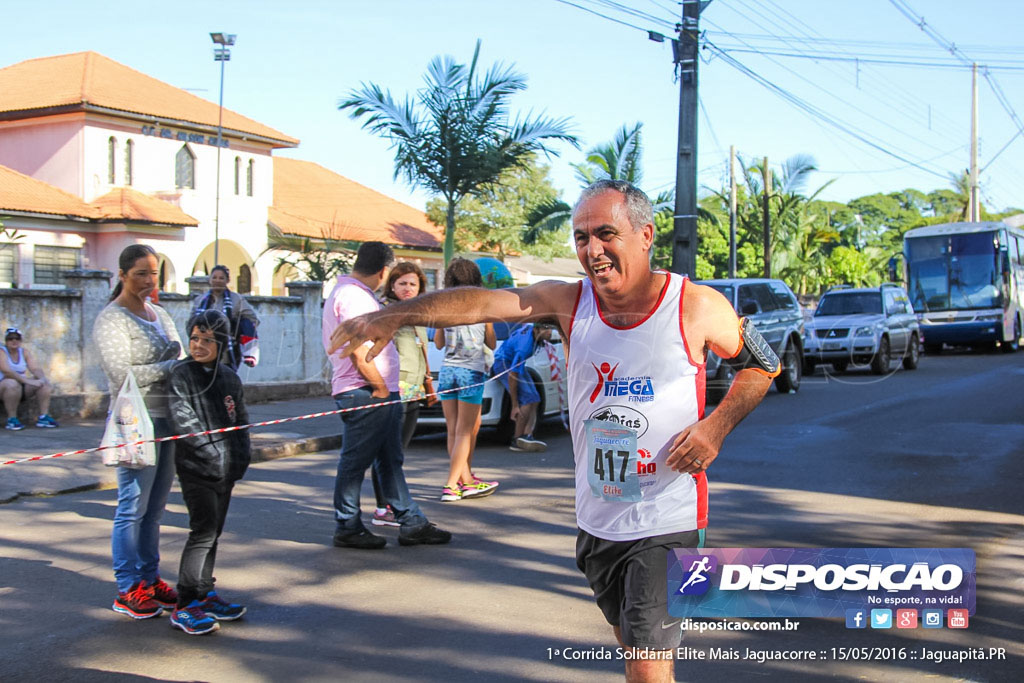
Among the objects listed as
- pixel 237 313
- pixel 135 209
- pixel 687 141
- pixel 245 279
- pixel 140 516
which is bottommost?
pixel 140 516

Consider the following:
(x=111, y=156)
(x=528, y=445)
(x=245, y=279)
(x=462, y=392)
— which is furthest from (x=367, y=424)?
(x=245, y=279)

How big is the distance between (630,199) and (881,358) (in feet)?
66.6

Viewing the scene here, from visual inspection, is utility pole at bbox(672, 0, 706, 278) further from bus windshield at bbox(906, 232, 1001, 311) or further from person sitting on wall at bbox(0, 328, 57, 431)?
bus windshield at bbox(906, 232, 1001, 311)

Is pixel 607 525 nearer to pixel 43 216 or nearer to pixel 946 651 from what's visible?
pixel 946 651

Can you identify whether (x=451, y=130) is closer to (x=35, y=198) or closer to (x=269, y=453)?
(x=269, y=453)

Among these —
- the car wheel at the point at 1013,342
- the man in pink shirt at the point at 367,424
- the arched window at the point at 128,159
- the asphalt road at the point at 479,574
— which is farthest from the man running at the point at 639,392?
the arched window at the point at 128,159

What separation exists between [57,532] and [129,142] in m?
28.4

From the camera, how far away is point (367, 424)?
21.4 feet

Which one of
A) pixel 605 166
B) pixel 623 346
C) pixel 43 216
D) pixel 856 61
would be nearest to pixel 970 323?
pixel 856 61

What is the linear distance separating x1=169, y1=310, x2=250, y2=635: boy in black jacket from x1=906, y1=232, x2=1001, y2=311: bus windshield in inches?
1115

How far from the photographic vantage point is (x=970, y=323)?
96.8 feet

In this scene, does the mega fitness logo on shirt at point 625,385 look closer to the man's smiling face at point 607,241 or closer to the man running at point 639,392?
the man running at point 639,392

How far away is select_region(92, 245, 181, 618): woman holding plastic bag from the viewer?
5.14 metres

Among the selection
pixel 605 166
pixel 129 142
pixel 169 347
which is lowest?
pixel 169 347
